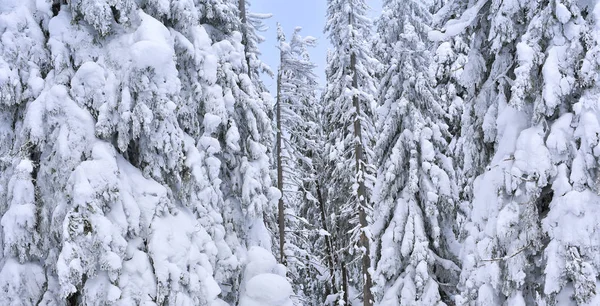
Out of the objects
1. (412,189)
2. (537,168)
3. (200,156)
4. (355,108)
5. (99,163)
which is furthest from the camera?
(355,108)

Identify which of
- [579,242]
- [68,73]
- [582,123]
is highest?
[582,123]

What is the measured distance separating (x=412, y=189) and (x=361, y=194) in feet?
10.5

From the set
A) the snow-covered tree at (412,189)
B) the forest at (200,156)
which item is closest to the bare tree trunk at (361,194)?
the snow-covered tree at (412,189)

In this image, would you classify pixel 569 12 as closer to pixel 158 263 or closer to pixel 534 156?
pixel 534 156

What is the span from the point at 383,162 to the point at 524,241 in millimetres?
8247

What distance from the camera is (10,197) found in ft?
22.9

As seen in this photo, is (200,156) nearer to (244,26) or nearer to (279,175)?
(244,26)

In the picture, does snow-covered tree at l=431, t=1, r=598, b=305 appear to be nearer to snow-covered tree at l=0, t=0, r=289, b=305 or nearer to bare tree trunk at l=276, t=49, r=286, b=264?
snow-covered tree at l=0, t=0, r=289, b=305

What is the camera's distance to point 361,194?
16172 mm

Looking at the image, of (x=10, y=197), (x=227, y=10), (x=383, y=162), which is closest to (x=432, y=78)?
(x=383, y=162)

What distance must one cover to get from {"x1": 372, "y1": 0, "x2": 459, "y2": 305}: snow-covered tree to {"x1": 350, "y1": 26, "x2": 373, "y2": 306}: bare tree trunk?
1.51m

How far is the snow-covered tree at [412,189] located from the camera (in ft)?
42.1

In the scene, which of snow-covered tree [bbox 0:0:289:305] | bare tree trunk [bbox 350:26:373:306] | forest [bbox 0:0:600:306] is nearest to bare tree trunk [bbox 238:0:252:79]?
forest [bbox 0:0:600:306]

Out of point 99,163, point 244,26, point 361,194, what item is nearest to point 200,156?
point 99,163
